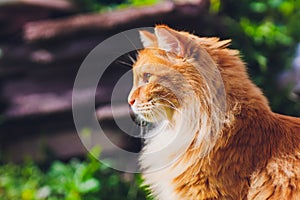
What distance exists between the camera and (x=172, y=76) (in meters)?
2.20

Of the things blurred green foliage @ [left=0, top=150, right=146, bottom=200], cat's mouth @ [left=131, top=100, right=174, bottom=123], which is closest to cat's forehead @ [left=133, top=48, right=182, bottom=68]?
cat's mouth @ [left=131, top=100, right=174, bottom=123]

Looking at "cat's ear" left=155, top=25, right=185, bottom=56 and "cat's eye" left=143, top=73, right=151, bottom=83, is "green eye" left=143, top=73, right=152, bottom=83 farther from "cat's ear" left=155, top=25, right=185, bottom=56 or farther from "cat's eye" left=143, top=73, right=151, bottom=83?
"cat's ear" left=155, top=25, right=185, bottom=56

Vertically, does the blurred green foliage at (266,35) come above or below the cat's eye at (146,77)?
below

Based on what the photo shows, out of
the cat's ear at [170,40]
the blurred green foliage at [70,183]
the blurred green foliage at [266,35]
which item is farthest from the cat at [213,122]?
the blurred green foliage at [266,35]

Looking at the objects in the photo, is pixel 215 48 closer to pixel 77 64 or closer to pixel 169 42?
pixel 169 42

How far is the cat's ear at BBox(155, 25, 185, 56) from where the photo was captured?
2139mm

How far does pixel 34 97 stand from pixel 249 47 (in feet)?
5.33

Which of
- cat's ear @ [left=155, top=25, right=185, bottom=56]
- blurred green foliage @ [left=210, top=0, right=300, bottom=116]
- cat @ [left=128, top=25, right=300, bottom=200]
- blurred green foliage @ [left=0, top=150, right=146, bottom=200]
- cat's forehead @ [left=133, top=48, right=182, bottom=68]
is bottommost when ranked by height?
blurred green foliage @ [left=0, top=150, right=146, bottom=200]

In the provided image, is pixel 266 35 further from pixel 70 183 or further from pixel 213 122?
pixel 213 122

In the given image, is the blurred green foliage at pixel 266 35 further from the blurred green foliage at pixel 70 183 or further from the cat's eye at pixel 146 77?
the cat's eye at pixel 146 77

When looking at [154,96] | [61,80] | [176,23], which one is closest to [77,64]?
[61,80]

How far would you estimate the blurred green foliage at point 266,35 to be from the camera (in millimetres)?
3955

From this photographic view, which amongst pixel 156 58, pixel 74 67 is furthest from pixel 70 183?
pixel 156 58

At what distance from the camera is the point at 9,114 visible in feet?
14.5
